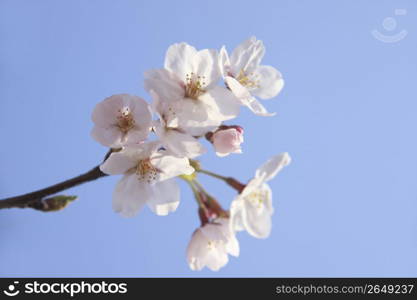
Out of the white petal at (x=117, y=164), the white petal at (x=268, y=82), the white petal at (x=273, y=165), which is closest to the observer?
the white petal at (x=117, y=164)

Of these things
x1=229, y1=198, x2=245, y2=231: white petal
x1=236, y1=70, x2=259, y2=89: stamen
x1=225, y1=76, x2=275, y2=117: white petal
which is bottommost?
x1=229, y1=198, x2=245, y2=231: white petal

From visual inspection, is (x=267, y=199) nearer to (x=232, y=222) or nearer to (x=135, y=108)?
(x=232, y=222)

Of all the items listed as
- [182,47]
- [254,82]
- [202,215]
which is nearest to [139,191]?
[202,215]

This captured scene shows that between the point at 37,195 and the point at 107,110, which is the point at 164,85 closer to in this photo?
the point at 107,110

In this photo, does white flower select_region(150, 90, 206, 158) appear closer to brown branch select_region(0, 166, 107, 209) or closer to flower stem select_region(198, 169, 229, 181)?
flower stem select_region(198, 169, 229, 181)

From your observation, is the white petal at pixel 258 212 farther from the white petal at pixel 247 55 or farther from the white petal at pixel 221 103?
the white petal at pixel 247 55

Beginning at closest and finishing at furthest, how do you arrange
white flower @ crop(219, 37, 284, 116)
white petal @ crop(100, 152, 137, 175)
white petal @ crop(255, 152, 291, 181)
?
1. white petal @ crop(100, 152, 137, 175)
2. white petal @ crop(255, 152, 291, 181)
3. white flower @ crop(219, 37, 284, 116)

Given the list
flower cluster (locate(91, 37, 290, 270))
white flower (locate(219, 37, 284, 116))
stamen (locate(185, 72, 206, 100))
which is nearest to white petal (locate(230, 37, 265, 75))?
white flower (locate(219, 37, 284, 116))

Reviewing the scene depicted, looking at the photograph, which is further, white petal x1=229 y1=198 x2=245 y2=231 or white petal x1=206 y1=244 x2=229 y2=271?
white petal x1=206 y1=244 x2=229 y2=271

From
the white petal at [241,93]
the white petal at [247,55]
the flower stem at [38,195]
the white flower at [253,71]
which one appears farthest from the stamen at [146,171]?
the white petal at [247,55]
